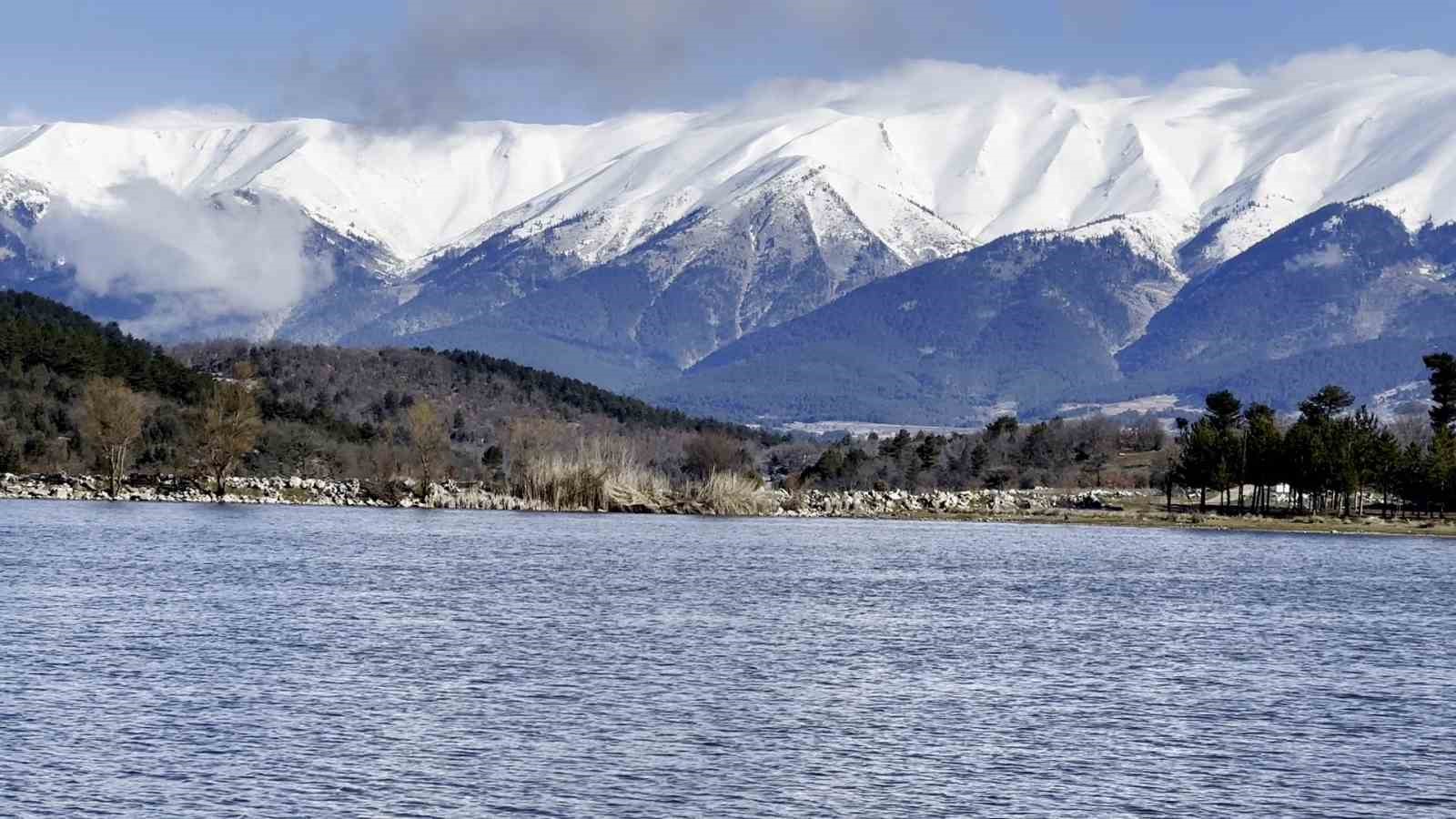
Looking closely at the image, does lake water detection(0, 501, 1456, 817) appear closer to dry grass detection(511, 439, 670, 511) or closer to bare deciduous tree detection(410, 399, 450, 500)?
dry grass detection(511, 439, 670, 511)

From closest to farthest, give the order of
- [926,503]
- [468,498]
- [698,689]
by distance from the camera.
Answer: [698,689] → [468,498] → [926,503]

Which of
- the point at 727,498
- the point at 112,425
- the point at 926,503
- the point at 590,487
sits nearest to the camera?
the point at 112,425

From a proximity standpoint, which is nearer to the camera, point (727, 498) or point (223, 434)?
point (223, 434)

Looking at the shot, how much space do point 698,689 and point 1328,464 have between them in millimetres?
102518

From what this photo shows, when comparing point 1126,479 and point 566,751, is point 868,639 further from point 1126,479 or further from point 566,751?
point 1126,479

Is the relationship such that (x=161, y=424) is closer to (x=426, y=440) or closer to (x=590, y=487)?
(x=426, y=440)

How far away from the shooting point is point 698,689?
47625mm

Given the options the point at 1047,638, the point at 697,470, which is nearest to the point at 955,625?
the point at 1047,638

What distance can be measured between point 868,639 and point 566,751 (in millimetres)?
20107

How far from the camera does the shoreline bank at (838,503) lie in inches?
5591

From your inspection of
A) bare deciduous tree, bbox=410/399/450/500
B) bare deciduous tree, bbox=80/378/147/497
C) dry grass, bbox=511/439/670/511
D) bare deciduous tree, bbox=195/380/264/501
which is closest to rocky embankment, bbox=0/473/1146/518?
dry grass, bbox=511/439/670/511

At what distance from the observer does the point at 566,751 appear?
3950cm

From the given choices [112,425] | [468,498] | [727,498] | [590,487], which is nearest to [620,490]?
[590,487]

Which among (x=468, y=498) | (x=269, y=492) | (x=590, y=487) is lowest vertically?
(x=269, y=492)
